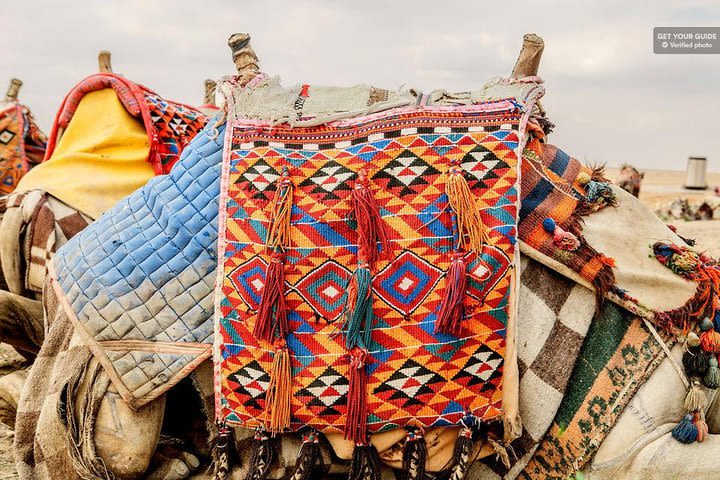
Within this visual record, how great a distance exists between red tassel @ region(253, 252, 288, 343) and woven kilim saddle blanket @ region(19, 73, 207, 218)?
181 centimetres

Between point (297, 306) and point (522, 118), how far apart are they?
1.06 m

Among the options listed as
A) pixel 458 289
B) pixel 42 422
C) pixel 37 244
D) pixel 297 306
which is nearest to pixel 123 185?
pixel 37 244

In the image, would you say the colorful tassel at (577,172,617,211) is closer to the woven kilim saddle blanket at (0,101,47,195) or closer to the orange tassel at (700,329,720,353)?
the orange tassel at (700,329,720,353)

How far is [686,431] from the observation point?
90.6 inches

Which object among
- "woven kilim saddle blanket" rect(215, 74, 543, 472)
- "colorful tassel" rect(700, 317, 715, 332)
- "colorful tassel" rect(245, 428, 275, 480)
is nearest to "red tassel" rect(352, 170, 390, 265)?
"woven kilim saddle blanket" rect(215, 74, 543, 472)

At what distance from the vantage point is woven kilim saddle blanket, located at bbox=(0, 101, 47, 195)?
5.20 m

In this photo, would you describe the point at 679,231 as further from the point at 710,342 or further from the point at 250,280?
the point at 250,280

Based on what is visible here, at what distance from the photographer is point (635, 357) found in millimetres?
2396

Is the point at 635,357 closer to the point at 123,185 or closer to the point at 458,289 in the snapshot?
the point at 458,289

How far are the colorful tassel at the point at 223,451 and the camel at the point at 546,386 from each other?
0.02 m

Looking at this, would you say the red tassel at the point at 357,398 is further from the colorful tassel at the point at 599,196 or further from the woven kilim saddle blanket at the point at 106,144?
the woven kilim saddle blanket at the point at 106,144

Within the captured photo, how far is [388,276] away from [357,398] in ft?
1.40

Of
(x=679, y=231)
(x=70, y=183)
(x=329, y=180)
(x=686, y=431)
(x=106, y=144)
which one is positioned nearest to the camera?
(x=686, y=431)

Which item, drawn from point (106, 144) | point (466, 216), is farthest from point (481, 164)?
point (106, 144)
